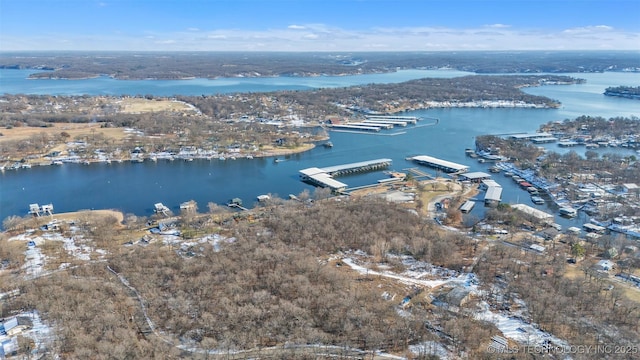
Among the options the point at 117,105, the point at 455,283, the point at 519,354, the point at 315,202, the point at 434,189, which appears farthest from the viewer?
the point at 117,105

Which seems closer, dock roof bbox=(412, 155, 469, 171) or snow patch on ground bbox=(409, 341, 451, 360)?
snow patch on ground bbox=(409, 341, 451, 360)

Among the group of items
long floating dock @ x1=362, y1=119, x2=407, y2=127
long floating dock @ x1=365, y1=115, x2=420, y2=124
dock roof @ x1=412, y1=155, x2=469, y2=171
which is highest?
long floating dock @ x1=365, y1=115, x2=420, y2=124

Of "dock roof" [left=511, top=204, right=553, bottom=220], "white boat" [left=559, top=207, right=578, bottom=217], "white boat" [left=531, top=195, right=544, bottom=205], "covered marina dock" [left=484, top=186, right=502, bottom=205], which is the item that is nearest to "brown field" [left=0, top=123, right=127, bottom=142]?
"covered marina dock" [left=484, top=186, right=502, bottom=205]

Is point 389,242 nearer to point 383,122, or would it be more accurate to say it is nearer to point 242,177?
point 242,177

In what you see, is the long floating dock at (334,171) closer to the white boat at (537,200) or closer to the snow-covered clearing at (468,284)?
the snow-covered clearing at (468,284)

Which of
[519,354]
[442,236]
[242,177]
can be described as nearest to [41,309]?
[519,354]

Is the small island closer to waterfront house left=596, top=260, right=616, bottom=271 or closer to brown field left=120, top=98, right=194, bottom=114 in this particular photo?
waterfront house left=596, top=260, right=616, bottom=271
